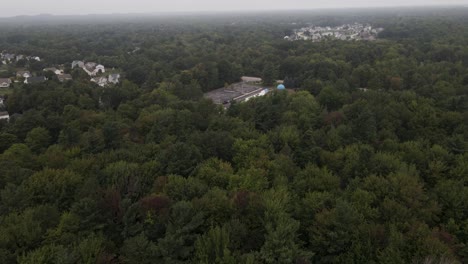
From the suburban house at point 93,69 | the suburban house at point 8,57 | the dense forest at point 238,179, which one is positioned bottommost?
the dense forest at point 238,179

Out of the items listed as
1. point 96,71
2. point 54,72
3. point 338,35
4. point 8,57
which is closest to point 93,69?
point 96,71

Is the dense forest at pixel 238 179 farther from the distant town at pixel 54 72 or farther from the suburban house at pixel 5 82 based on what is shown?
the suburban house at pixel 5 82

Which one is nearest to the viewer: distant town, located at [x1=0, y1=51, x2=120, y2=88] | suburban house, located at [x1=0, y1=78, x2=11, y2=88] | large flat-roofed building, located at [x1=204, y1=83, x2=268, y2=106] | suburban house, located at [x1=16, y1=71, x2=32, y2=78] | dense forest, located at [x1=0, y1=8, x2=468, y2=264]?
dense forest, located at [x1=0, y1=8, x2=468, y2=264]

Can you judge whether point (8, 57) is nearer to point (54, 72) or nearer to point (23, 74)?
point (23, 74)

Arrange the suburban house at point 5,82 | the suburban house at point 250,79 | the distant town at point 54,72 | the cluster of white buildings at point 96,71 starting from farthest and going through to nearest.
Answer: the suburban house at point 250,79 → the cluster of white buildings at point 96,71 → the distant town at point 54,72 → the suburban house at point 5,82

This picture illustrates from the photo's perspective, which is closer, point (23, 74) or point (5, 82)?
point (5, 82)

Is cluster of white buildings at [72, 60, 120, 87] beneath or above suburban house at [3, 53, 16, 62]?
beneath

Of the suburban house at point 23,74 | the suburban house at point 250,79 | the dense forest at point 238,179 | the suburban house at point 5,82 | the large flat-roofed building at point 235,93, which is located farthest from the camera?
the suburban house at point 23,74

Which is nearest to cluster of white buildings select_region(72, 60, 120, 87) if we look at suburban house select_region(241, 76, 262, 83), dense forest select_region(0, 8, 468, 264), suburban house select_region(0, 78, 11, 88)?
suburban house select_region(0, 78, 11, 88)

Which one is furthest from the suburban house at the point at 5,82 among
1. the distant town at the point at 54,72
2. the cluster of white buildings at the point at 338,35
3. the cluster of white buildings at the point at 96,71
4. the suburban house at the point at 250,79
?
the cluster of white buildings at the point at 338,35

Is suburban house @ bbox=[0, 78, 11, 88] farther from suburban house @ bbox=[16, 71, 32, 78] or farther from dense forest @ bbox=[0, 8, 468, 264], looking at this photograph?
dense forest @ bbox=[0, 8, 468, 264]

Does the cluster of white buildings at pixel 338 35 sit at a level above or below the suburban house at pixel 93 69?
above
